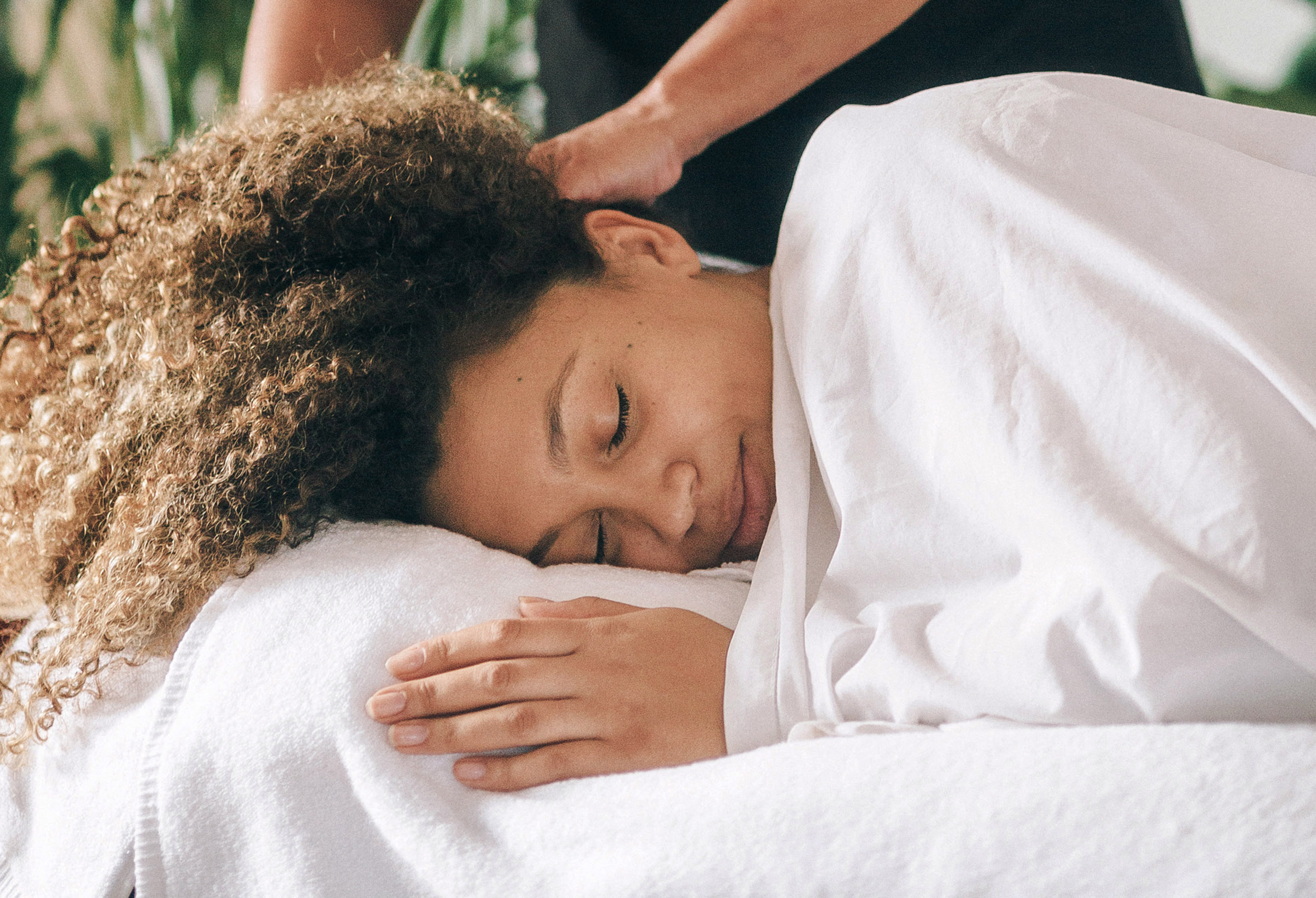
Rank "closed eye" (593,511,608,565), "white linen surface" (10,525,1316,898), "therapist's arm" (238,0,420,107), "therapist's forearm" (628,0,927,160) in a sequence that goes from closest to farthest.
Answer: "white linen surface" (10,525,1316,898), "closed eye" (593,511,608,565), "therapist's forearm" (628,0,927,160), "therapist's arm" (238,0,420,107)

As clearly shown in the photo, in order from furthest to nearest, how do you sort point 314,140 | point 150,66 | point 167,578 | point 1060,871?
point 150,66
point 314,140
point 167,578
point 1060,871

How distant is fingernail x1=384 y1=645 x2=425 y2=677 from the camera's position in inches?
23.1

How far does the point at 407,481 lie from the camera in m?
0.77

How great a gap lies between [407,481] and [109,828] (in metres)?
0.32

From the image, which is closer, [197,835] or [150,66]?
[197,835]

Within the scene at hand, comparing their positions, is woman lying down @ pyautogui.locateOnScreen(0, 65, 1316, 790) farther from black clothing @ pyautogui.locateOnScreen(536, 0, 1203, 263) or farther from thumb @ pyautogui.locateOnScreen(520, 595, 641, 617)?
black clothing @ pyautogui.locateOnScreen(536, 0, 1203, 263)

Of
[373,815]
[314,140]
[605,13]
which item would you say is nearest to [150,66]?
[605,13]

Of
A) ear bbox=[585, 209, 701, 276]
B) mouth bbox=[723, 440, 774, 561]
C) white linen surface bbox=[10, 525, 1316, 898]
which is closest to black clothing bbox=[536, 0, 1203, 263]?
ear bbox=[585, 209, 701, 276]

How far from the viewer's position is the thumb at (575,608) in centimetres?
64

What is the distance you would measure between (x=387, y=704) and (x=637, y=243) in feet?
1.73

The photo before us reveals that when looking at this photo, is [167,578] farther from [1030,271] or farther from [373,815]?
[1030,271]

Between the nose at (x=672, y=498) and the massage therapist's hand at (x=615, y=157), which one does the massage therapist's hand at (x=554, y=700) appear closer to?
the nose at (x=672, y=498)

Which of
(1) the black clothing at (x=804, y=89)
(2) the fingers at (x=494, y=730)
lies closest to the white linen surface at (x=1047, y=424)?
(2) the fingers at (x=494, y=730)

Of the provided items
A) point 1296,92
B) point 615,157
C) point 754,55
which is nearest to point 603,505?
point 615,157
